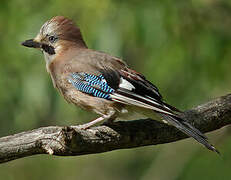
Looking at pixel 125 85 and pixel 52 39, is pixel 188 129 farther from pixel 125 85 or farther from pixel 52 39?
pixel 52 39

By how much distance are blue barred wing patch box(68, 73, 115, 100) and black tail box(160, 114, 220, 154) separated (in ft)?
2.33

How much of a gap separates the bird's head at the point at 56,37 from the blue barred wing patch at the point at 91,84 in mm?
638

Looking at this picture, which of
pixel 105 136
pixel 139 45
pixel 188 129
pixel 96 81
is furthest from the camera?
pixel 139 45

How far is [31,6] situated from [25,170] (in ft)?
12.5

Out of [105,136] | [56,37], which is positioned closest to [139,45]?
[56,37]

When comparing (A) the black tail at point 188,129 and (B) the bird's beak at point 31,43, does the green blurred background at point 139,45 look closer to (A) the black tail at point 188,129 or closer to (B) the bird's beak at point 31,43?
(B) the bird's beak at point 31,43

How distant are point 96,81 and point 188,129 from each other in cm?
121

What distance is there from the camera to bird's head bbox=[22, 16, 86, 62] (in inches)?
243

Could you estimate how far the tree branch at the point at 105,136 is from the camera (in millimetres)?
4711

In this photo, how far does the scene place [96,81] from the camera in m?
5.60

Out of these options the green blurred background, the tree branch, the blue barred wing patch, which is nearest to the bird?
the blue barred wing patch

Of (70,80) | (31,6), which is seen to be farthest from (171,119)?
(31,6)

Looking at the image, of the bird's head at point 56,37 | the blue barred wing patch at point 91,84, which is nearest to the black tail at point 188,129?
the blue barred wing patch at point 91,84

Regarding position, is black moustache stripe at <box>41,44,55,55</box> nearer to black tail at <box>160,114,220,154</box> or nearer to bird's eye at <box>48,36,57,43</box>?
bird's eye at <box>48,36,57,43</box>
